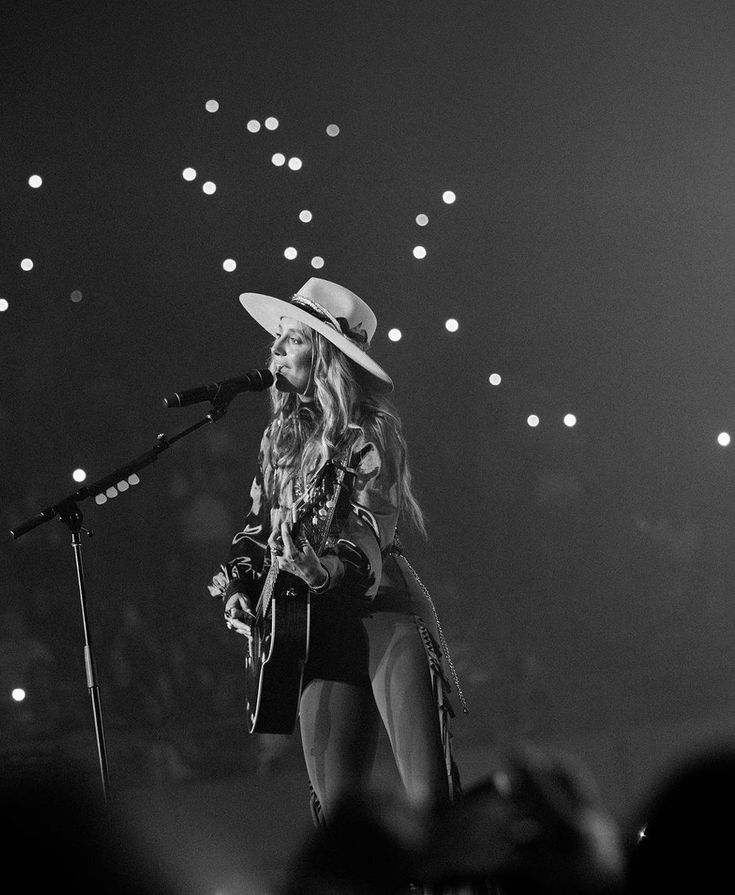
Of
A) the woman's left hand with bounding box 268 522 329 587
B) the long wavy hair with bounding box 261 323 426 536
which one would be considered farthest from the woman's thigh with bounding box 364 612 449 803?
the long wavy hair with bounding box 261 323 426 536

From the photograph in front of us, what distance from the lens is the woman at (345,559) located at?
10.0 ft

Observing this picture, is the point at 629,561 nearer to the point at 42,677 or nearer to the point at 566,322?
the point at 566,322

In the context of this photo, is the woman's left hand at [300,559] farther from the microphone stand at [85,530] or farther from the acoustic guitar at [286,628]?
the microphone stand at [85,530]

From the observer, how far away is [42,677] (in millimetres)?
3248

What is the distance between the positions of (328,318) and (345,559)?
2.56 feet

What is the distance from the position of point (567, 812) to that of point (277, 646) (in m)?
2.31

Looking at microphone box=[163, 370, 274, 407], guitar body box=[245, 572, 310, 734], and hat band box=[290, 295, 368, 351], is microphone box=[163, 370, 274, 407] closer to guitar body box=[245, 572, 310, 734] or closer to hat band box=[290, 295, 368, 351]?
hat band box=[290, 295, 368, 351]

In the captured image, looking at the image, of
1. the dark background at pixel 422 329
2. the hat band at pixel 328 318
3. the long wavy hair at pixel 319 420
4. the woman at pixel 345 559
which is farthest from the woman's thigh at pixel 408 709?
the hat band at pixel 328 318

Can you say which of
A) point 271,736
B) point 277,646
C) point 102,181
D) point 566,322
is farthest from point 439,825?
point 566,322

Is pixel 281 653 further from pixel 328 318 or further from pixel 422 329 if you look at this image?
pixel 422 329

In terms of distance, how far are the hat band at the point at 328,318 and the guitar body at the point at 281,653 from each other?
80 centimetres

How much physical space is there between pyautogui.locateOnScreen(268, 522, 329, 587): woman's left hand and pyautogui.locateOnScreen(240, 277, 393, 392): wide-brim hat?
60 centimetres

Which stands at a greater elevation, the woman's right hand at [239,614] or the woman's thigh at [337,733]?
A: the woman's right hand at [239,614]

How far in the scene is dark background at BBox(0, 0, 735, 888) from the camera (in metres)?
3.34
